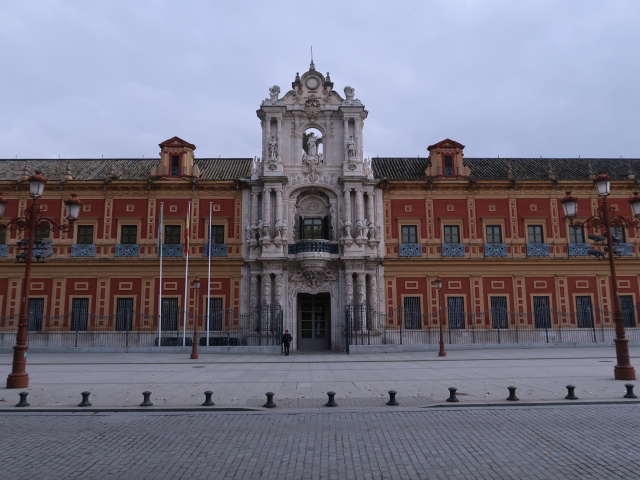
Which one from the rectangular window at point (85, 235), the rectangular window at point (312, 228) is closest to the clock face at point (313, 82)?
the rectangular window at point (312, 228)

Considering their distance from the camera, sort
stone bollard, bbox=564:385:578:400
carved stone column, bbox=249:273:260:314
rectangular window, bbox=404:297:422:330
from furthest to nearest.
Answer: rectangular window, bbox=404:297:422:330, carved stone column, bbox=249:273:260:314, stone bollard, bbox=564:385:578:400

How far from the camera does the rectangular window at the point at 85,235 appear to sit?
30.6 m

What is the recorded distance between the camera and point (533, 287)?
99.5 feet

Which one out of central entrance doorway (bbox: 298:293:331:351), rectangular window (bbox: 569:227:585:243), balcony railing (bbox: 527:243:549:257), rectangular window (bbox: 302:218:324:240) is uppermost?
rectangular window (bbox: 302:218:324:240)

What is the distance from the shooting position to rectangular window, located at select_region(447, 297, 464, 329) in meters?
29.5

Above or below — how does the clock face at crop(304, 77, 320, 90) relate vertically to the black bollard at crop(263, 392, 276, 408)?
above

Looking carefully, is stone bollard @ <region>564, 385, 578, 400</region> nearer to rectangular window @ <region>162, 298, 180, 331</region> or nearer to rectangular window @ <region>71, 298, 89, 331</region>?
rectangular window @ <region>162, 298, 180, 331</region>

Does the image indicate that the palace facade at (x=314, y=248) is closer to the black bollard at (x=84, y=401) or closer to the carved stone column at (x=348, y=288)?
the carved stone column at (x=348, y=288)

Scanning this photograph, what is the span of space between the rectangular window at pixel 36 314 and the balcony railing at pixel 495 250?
27397mm

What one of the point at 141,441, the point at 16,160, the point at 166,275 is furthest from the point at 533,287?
the point at 16,160

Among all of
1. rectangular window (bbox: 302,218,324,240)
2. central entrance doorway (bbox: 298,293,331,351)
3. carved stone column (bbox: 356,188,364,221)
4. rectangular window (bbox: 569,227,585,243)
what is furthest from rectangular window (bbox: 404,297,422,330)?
rectangular window (bbox: 569,227,585,243)

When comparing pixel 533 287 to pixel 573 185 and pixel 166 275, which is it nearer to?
pixel 573 185

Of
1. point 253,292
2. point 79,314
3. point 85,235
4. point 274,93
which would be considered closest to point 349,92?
point 274,93

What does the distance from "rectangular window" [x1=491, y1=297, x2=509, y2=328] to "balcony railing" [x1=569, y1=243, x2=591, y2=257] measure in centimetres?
531
